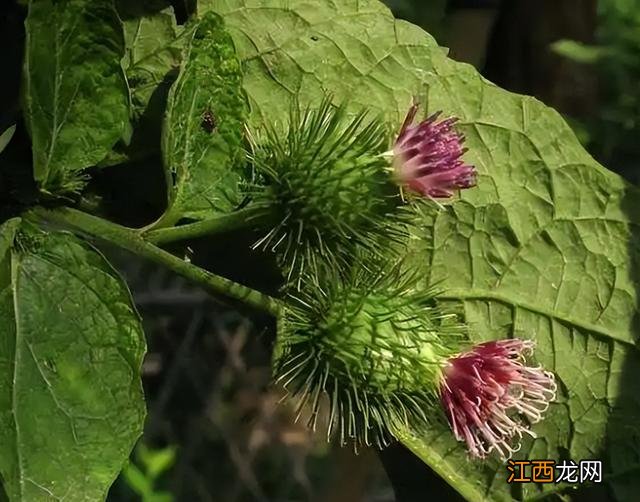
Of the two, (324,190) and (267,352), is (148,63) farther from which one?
(267,352)

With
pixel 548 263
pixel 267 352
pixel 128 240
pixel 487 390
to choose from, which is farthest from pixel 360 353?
pixel 267 352

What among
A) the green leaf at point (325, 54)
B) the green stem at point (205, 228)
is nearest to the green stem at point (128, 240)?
the green stem at point (205, 228)

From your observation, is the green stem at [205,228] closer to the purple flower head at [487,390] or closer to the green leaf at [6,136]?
the green leaf at [6,136]

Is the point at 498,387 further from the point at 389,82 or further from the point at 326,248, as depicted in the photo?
the point at 389,82

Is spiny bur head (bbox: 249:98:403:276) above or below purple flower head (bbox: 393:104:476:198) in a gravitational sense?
A: below

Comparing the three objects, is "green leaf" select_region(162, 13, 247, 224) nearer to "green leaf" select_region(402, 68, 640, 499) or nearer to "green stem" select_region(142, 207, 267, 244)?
"green stem" select_region(142, 207, 267, 244)

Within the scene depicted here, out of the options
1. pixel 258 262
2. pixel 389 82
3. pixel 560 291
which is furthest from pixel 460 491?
pixel 389 82

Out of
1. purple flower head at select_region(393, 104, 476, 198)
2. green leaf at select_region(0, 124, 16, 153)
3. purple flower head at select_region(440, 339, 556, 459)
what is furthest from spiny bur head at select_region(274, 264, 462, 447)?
green leaf at select_region(0, 124, 16, 153)
